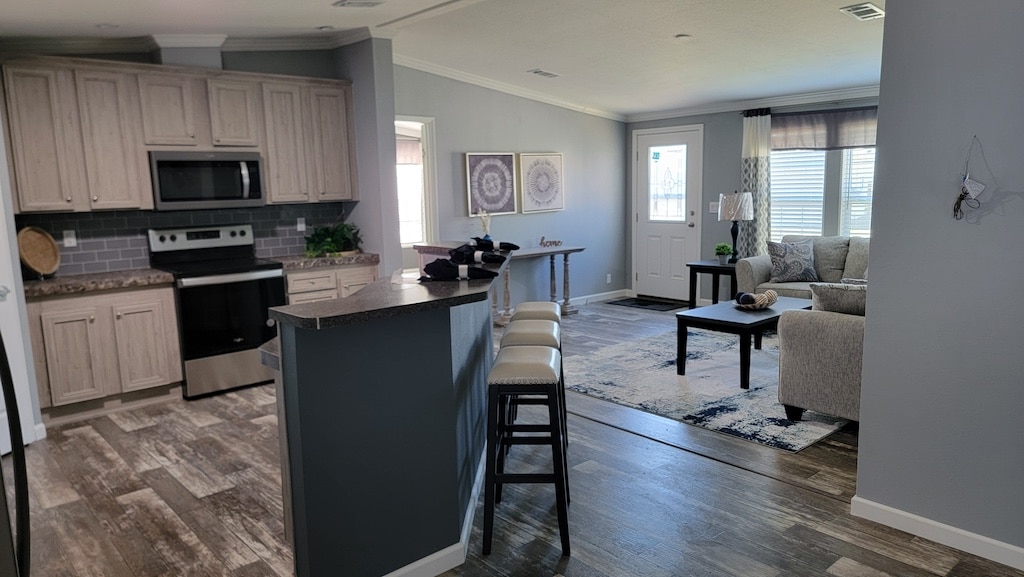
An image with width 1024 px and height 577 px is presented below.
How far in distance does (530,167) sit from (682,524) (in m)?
5.18

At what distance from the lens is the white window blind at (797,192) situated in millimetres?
7125

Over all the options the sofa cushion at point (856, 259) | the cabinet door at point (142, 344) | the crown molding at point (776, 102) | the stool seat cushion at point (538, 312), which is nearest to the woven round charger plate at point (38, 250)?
the cabinet door at point (142, 344)

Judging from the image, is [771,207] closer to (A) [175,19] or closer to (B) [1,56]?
(A) [175,19]

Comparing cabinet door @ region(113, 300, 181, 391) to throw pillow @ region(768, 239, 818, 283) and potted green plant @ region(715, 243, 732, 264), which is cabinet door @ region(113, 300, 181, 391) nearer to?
potted green plant @ region(715, 243, 732, 264)

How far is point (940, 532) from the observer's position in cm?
269

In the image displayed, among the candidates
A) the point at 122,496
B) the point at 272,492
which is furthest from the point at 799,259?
the point at 122,496

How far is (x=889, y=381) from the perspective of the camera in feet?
9.09

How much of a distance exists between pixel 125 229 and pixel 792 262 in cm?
581

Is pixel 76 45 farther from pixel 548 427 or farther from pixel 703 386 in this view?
pixel 703 386

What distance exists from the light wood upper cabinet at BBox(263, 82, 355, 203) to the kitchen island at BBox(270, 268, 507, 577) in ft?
10.1

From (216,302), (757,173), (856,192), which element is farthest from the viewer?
(757,173)

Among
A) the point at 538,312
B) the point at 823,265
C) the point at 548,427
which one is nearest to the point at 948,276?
the point at 548,427

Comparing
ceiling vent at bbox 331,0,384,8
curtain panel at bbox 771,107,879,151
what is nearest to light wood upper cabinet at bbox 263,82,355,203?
ceiling vent at bbox 331,0,384,8

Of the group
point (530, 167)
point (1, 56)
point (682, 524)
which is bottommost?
point (682, 524)
